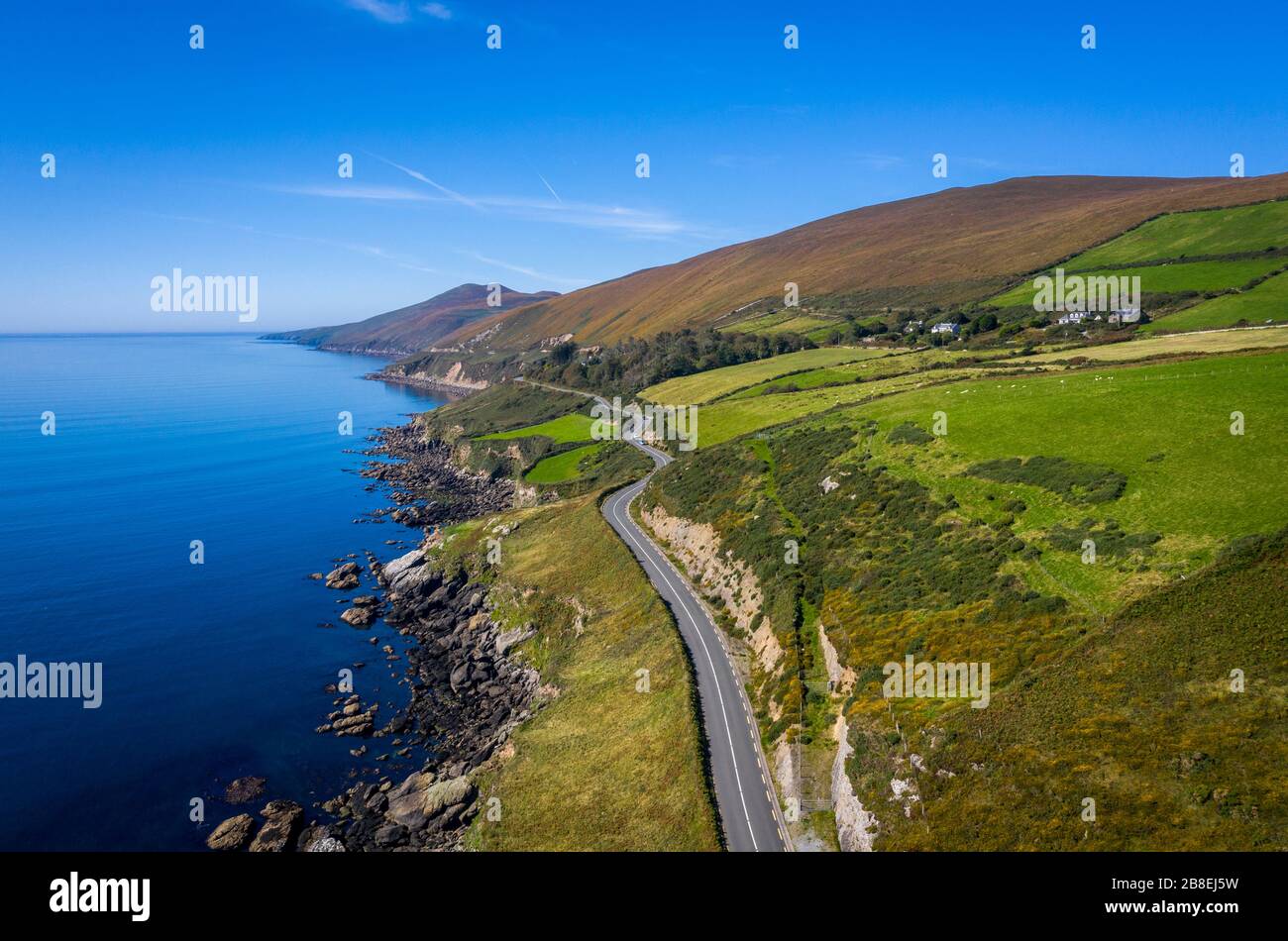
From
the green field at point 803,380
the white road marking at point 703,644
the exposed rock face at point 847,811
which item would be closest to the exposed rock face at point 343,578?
the white road marking at point 703,644

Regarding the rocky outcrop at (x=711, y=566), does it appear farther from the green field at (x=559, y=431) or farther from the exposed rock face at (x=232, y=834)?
the green field at (x=559, y=431)

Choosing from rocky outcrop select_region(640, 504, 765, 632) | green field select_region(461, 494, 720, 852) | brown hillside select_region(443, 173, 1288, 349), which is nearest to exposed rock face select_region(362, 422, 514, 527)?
green field select_region(461, 494, 720, 852)

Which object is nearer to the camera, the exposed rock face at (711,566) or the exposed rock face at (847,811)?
the exposed rock face at (847,811)

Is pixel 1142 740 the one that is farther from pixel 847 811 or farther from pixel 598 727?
pixel 598 727

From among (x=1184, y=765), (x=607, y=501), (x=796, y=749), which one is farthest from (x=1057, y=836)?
(x=607, y=501)

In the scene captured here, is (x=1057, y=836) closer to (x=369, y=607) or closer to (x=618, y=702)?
(x=618, y=702)
